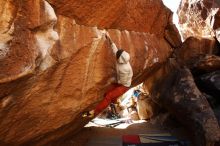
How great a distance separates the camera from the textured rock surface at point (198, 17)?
10.5 metres

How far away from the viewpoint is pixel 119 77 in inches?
209

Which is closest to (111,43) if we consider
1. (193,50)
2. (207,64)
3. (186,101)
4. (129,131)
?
(186,101)

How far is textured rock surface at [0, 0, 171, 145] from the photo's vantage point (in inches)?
119

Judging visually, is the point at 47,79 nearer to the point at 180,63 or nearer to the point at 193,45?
the point at 180,63

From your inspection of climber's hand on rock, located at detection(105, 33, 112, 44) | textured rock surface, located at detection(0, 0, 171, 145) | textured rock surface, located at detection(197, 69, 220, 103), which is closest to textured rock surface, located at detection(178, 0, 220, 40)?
textured rock surface, located at detection(197, 69, 220, 103)

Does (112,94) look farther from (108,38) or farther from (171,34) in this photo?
(171,34)

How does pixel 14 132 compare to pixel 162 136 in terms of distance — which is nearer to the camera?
pixel 14 132

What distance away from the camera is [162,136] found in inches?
303

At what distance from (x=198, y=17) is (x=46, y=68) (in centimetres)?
903

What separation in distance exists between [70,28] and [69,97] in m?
1.16

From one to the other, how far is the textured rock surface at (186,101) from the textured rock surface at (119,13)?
4.53ft

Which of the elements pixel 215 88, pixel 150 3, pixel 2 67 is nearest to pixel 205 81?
pixel 215 88

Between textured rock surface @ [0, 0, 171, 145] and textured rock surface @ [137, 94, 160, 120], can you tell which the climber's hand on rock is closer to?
textured rock surface @ [0, 0, 171, 145]

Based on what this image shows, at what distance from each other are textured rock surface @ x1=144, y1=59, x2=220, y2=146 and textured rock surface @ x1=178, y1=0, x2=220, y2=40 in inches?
92.4
